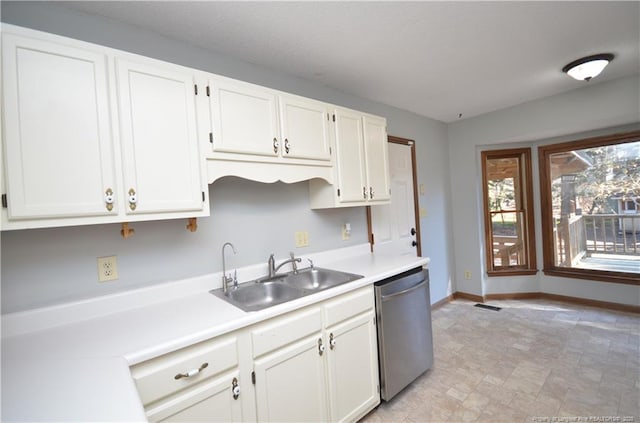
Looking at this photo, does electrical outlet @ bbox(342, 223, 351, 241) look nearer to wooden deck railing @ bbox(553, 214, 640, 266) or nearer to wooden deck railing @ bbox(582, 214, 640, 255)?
wooden deck railing @ bbox(553, 214, 640, 266)

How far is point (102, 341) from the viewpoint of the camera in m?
1.19

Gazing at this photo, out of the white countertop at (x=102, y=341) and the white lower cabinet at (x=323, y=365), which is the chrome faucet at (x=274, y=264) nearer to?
the white countertop at (x=102, y=341)

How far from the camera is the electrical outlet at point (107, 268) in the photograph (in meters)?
1.52

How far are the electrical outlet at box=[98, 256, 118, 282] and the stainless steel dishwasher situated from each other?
1.54 meters

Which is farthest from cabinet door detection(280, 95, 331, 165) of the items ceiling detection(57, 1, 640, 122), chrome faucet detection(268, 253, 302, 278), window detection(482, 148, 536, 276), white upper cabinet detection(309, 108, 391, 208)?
window detection(482, 148, 536, 276)

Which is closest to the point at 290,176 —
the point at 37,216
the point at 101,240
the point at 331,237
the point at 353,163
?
the point at 353,163

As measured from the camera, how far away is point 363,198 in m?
2.40

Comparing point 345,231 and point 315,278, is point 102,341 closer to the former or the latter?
point 315,278

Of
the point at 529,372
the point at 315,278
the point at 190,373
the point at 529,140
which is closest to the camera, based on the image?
the point at 190,373

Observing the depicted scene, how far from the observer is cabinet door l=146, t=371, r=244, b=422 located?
1.15 metres

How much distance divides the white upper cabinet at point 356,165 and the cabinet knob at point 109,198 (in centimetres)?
137

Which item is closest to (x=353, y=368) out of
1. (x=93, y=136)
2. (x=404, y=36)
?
(x=93, y=136)

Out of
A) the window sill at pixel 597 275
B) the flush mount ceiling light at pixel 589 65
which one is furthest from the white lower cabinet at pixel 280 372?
the window sill at pixel 597 275

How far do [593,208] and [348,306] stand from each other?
366cm
